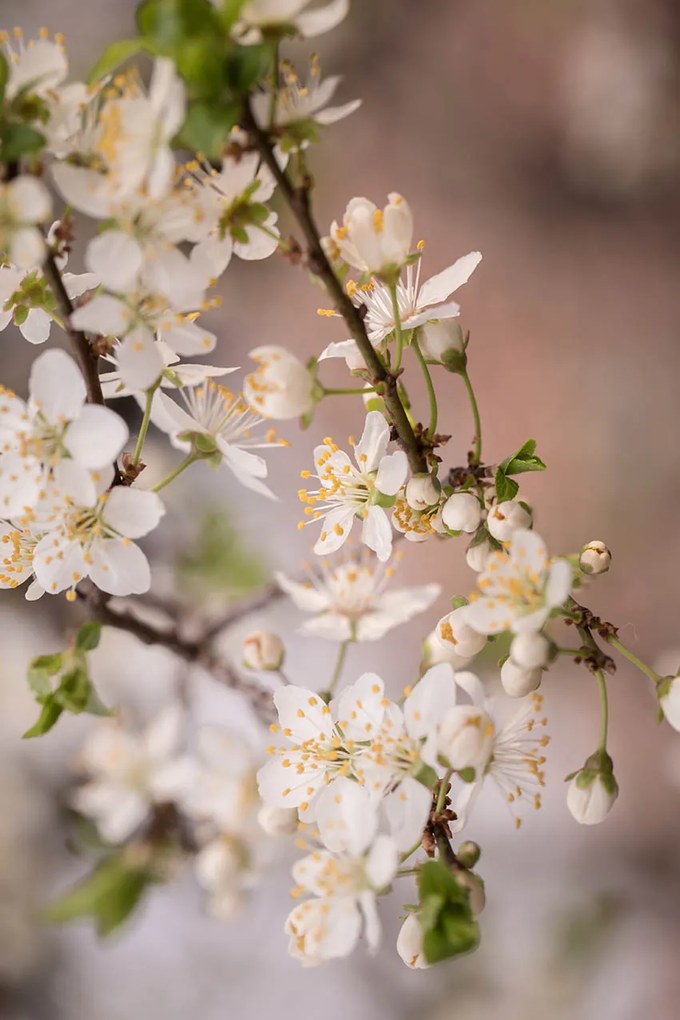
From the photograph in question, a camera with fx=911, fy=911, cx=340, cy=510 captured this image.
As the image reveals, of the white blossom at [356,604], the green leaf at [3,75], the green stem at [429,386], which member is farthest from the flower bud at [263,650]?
the green leaf at [3,75]

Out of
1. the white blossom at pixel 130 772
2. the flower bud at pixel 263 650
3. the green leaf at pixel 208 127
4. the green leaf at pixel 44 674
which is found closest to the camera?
the green leaf at pixel 208 127

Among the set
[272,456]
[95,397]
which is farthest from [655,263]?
[95,397]

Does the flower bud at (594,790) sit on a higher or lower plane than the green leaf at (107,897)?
higher

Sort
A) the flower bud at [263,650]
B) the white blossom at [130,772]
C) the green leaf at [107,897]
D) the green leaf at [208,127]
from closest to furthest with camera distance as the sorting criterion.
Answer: the green leaf at [208,127] < the flower bud at [263,650] < the green leaf at [107,897] < the white blossom at [130,772]

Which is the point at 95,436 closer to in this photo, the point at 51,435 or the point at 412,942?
the point at 51,435

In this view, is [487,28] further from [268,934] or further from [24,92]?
[268,934]

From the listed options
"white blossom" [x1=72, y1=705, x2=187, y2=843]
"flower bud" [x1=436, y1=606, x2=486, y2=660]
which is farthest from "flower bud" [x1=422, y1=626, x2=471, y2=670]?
"white blossom" [x1=72, y1=705, x2=187, y2=843]

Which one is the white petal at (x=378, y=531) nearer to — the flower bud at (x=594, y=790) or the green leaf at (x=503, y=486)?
the green leaf at (x=503, y=486)
